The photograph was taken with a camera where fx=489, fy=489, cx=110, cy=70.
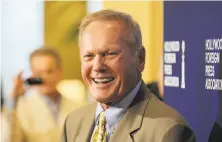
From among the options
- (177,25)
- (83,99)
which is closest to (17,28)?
(83,99)

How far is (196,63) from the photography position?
1.56 metres

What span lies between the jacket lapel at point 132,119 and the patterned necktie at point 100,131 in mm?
26

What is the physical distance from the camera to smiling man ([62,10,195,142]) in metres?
1.21

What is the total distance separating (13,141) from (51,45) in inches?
19.2

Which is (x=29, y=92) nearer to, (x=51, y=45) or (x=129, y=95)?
Result: (x=51, y=45)

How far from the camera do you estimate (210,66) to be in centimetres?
151

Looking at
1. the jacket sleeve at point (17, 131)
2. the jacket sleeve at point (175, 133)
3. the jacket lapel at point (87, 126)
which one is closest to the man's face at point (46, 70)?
the jacket sleeve at point (17, 131)

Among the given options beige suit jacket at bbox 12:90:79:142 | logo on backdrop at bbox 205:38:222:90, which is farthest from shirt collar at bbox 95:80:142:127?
beige suit jacket at bbox 12:90:79:142

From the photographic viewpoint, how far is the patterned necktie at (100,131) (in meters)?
1.25

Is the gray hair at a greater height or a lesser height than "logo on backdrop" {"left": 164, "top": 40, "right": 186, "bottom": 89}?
greater

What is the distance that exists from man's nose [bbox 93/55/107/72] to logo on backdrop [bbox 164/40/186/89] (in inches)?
18.6

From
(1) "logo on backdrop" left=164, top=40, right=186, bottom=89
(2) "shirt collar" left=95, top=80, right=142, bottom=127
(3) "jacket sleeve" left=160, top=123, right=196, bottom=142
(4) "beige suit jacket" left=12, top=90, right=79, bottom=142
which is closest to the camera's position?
(3) "jacket sleeve" left=160, top=123, right=196, bottom=142

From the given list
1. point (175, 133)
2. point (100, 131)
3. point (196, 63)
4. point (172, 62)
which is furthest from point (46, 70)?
point (175, 133)

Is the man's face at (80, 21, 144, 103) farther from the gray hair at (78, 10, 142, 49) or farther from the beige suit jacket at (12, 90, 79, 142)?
the beige suit jacket at (12, 90, 79, 142)
